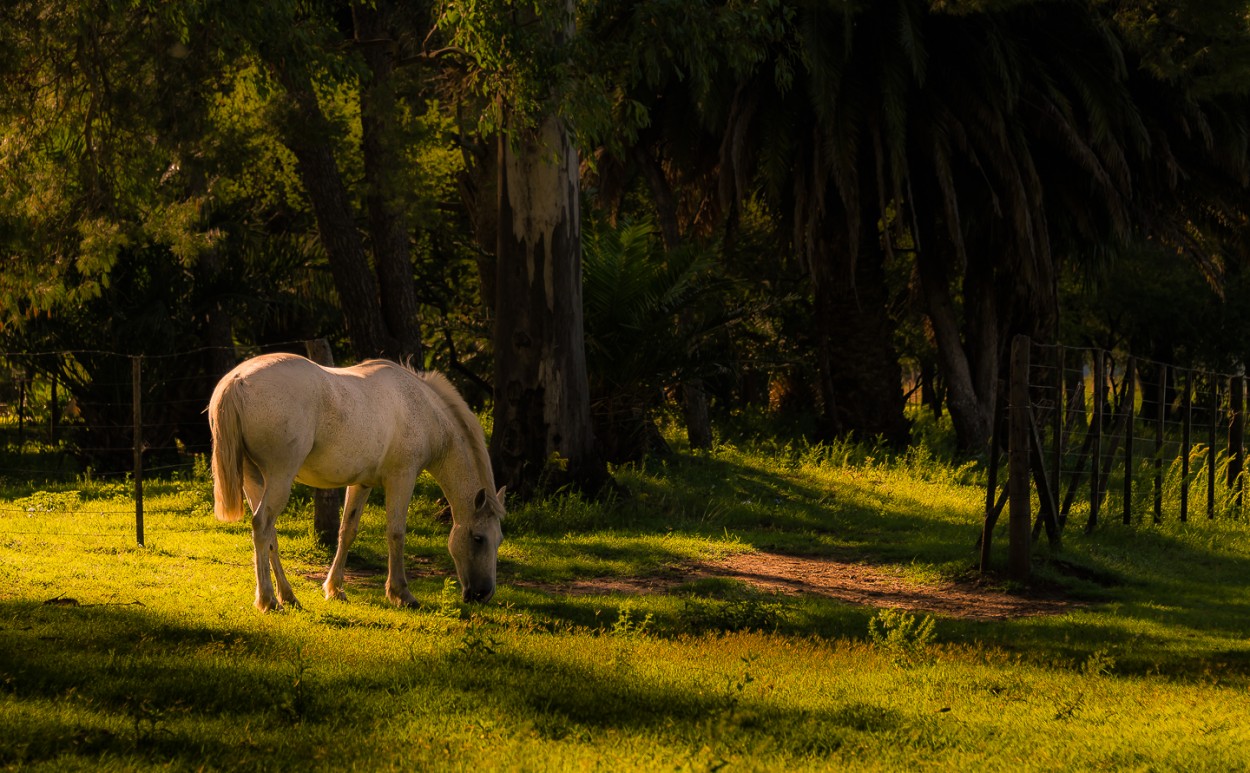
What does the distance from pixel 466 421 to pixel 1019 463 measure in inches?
201

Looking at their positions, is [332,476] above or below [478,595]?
above

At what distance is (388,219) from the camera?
19.2 metres

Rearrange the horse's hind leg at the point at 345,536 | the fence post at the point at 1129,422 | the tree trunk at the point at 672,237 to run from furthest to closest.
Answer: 1. the tree trunk at the point at 672,237
2. the fence post at the point at 1129,422
3. the horse's hind leg at the point at 345,536

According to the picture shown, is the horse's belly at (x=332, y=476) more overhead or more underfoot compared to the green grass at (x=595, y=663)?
more overhead

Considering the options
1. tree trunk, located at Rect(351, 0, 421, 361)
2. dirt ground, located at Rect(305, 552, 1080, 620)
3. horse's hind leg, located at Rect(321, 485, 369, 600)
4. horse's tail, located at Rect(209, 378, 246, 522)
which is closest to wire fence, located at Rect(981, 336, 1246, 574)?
dirt ground, located at Rect(305, 552, 1080, 620)

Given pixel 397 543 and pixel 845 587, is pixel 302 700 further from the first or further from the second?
pixel 845 587

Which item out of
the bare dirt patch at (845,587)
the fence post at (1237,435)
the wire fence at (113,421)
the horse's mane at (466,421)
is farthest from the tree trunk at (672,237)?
the horse's mane at (466,421)

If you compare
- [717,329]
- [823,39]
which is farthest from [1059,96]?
[717,329]

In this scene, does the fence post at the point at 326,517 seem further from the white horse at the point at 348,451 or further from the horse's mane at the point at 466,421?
the horse's mane at the point at 466,421

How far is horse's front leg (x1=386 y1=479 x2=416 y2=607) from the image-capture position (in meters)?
9.98

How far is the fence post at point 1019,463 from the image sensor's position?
11.8 metres

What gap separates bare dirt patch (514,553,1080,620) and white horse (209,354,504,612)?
5.34 feet

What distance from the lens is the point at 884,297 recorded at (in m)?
23.0

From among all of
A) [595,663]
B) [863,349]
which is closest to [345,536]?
[595,663]
